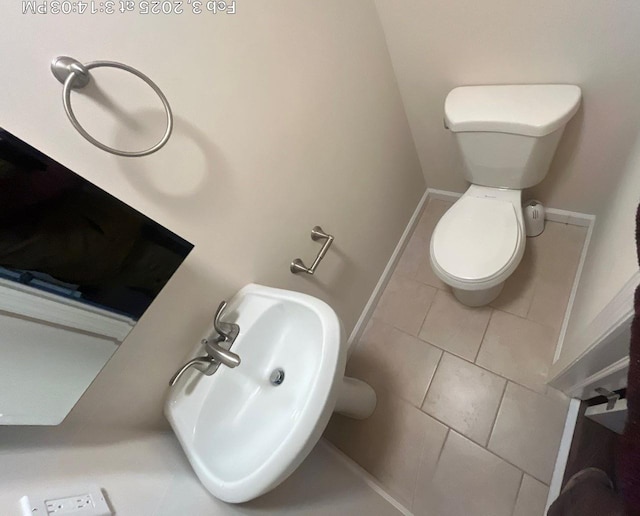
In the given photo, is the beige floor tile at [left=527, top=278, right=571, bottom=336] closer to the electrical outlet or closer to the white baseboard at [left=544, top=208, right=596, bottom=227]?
the white baseboard at [left=544, top=208, right=596, bottom=227]

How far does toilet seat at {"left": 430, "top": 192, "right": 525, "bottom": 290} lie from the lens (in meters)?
1.31

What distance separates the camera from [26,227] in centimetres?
65

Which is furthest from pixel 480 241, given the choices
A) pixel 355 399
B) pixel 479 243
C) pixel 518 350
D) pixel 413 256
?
pixel 355 399

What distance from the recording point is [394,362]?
166 centimetres

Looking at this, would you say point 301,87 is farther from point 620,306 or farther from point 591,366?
point 591,366

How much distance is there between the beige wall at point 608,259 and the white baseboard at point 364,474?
0.71m

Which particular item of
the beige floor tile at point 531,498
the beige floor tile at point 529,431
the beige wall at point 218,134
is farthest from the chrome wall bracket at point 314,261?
the beige floor tile at point 531,498

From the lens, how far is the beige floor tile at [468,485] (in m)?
1.29

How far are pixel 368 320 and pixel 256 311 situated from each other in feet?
2.80

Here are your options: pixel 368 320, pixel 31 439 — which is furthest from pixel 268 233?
pixel 368 320

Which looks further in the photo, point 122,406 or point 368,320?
point 368,320

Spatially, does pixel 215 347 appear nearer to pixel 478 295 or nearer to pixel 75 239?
pixel 75 239

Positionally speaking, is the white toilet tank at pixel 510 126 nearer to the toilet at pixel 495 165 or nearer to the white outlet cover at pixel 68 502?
the toilet at pixel 495 165
